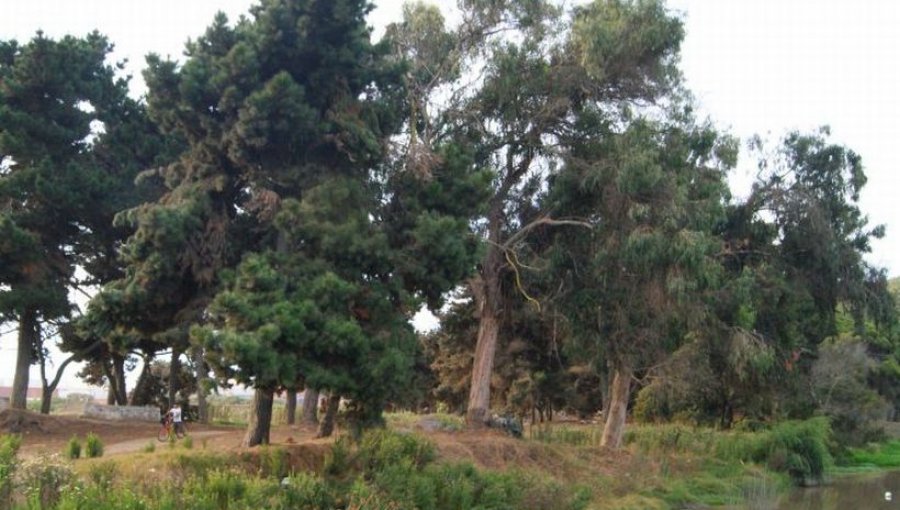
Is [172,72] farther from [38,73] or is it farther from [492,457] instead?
[492,457]

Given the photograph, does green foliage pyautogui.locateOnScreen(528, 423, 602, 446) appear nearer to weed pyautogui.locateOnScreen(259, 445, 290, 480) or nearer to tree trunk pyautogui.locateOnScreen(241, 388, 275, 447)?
tree trunk pyautogui.locateOnScreen(241, 388, 275, 447)

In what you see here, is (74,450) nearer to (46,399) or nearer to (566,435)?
(46,399)

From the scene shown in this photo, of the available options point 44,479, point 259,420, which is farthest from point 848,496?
point 44,479

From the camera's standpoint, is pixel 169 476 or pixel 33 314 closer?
pixel 169 476

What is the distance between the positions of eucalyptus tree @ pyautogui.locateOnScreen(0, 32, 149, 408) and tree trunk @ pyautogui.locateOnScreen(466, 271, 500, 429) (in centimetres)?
1248

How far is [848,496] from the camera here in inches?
1346

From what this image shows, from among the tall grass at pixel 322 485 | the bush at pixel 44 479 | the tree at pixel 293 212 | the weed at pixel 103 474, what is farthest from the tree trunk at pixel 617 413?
the bush at pixel 44 479

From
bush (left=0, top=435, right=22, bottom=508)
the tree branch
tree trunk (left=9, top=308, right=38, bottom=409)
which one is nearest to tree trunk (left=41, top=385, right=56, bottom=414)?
tree trunk (left=9, top=308, right=38, bottom=409)

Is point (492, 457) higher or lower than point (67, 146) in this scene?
lower

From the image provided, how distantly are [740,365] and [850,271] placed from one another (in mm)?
10378

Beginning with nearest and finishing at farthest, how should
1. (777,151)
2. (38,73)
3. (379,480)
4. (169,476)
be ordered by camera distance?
1. (169,476)
2. (379,480)
3. (38,73)
4. (777,151)

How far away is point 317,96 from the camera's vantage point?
21.9 meters

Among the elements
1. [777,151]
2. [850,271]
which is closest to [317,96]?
[777,151]

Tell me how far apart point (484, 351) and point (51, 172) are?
15.3 metres
